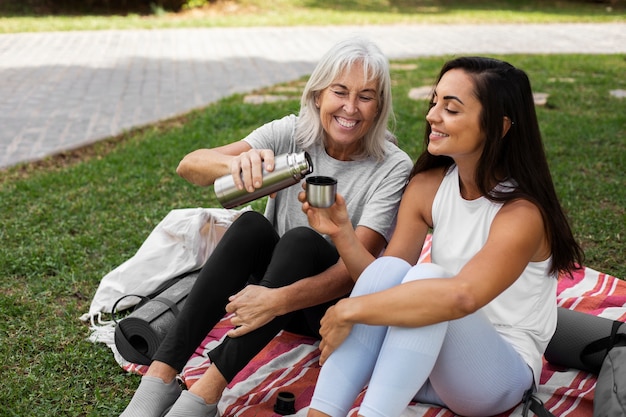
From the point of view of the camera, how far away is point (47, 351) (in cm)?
354

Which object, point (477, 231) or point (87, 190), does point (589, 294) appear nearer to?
point (477, 231)

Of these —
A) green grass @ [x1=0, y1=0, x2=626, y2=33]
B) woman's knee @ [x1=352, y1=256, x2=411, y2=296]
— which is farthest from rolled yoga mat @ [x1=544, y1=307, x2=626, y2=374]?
green grass @ [x1=0, y1=0, x2=626, y2=33]

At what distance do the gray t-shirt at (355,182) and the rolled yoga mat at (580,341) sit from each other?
34.6 inches

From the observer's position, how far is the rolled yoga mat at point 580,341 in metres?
3.20

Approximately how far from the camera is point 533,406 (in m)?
2.77

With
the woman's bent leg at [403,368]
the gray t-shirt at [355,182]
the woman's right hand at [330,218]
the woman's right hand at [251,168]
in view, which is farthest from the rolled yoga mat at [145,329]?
the woman's bent leg at [403,368]

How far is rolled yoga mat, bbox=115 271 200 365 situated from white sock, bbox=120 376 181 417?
0.40m

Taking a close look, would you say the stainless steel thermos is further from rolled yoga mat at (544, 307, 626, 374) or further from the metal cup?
rolled yoga mat at (544, 307, 626, 374)

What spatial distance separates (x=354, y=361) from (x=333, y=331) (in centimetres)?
13

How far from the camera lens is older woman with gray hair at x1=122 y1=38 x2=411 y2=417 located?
9.49ft

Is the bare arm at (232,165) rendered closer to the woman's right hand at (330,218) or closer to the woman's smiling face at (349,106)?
the woman's right hand at (330,218)

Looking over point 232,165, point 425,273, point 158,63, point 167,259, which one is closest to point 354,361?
point 425,273

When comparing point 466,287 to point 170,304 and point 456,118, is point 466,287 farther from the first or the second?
point 170,304

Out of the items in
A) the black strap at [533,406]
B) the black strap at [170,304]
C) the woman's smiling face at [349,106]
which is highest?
the woman's smiling face at [349,106]
